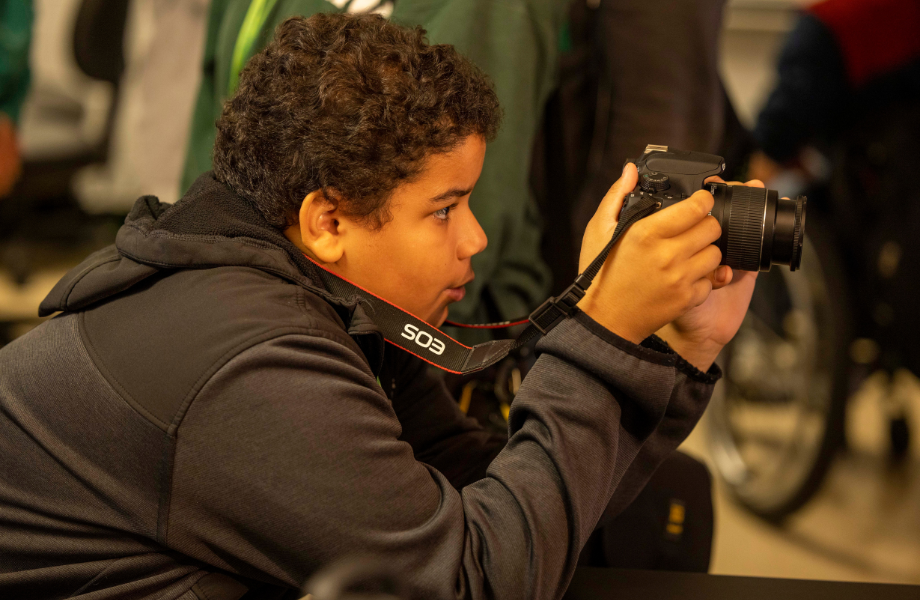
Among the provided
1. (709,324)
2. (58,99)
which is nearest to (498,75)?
(709,324)

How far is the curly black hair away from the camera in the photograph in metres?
0.74

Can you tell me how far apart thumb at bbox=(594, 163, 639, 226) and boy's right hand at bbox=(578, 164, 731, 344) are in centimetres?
3

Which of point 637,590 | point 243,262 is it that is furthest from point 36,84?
point 637,590

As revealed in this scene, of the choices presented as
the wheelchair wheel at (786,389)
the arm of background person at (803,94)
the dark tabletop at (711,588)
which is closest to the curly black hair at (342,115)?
the dark tabletop at (711,588)

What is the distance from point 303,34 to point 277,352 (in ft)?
1.06

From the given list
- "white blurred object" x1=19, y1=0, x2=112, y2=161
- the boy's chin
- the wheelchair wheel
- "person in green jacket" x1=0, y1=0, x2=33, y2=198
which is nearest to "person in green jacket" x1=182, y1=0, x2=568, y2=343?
the boy's chin

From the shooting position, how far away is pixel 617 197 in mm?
767

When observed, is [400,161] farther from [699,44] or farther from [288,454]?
[699,44]

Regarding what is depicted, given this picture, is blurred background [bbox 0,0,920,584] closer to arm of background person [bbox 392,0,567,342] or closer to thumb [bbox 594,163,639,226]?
arm of background person [bbox 392,0,567,342]

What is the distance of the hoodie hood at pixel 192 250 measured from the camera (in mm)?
697

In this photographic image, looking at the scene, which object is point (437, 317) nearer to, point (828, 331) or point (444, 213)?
point (444, 213)

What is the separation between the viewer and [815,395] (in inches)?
72.5

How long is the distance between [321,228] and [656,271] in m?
0.31

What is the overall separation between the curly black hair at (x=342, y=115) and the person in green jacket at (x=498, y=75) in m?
0.33
